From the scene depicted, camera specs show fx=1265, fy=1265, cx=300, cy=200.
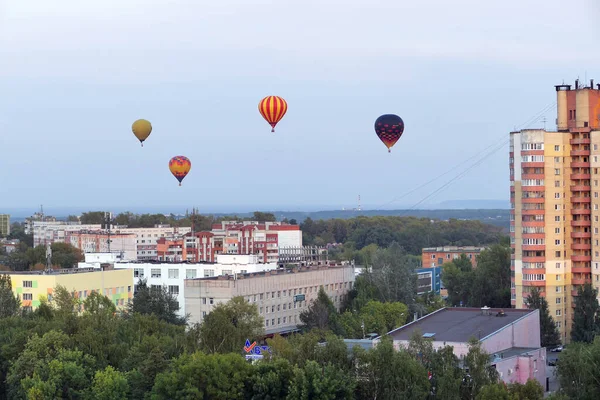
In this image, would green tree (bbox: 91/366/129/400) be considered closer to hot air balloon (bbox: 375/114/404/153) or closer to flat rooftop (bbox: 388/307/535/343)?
flat rooftop (bbox: 388/307/535/343)

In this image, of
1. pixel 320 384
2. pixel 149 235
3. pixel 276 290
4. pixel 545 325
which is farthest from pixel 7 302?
pixel 149 235

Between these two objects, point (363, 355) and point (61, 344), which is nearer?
point (363, 355)

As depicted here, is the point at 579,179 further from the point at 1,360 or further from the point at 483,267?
the point at 1,360

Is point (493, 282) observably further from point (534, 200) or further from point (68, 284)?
point (68, 284)

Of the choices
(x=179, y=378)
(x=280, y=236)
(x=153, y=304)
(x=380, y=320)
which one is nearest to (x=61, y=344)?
(x=179, y=378)

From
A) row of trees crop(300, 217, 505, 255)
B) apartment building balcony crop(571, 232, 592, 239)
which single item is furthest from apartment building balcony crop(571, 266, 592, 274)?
row of trees crop(300, 217, 505, 255)
